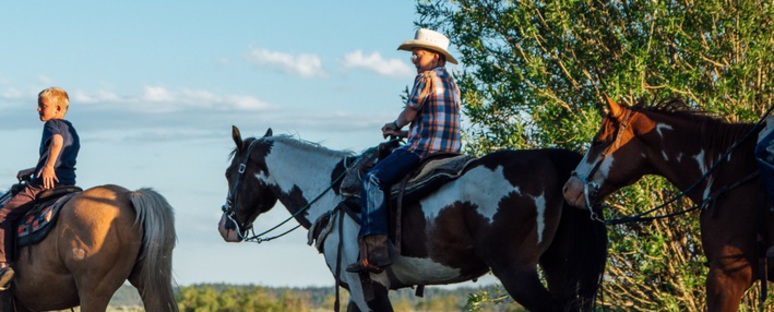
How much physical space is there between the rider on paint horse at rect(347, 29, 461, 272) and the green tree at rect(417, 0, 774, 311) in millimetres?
5469

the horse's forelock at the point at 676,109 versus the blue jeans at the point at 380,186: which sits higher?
the horse's forelock at the point at 676,109

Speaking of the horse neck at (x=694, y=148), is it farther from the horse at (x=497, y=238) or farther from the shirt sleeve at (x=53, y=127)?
the shirt sleeve at (x=53, y=127)

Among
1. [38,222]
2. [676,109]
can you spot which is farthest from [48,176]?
[676,109]

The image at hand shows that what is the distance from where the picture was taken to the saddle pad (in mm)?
11672

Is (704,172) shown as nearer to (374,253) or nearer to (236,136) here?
(374,253)

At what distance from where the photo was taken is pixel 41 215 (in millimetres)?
11758

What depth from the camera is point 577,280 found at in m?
9.53

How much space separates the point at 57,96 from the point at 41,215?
1.27 metres

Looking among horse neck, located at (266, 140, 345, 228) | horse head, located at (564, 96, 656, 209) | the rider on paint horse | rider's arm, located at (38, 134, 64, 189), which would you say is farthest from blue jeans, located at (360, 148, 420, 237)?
rider's arm, located at (38, 134, 64, 189)

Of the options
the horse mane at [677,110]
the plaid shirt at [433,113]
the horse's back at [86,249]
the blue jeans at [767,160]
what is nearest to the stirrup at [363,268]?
the plaid shirt at [433,113]

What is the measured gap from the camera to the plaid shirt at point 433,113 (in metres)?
10.0

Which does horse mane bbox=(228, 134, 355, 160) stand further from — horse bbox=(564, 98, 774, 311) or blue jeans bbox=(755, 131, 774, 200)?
blue jeans bbox=(755, 131, 774, 200)

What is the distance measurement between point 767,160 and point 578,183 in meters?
1.52

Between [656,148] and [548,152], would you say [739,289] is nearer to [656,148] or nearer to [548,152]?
[656,148]
